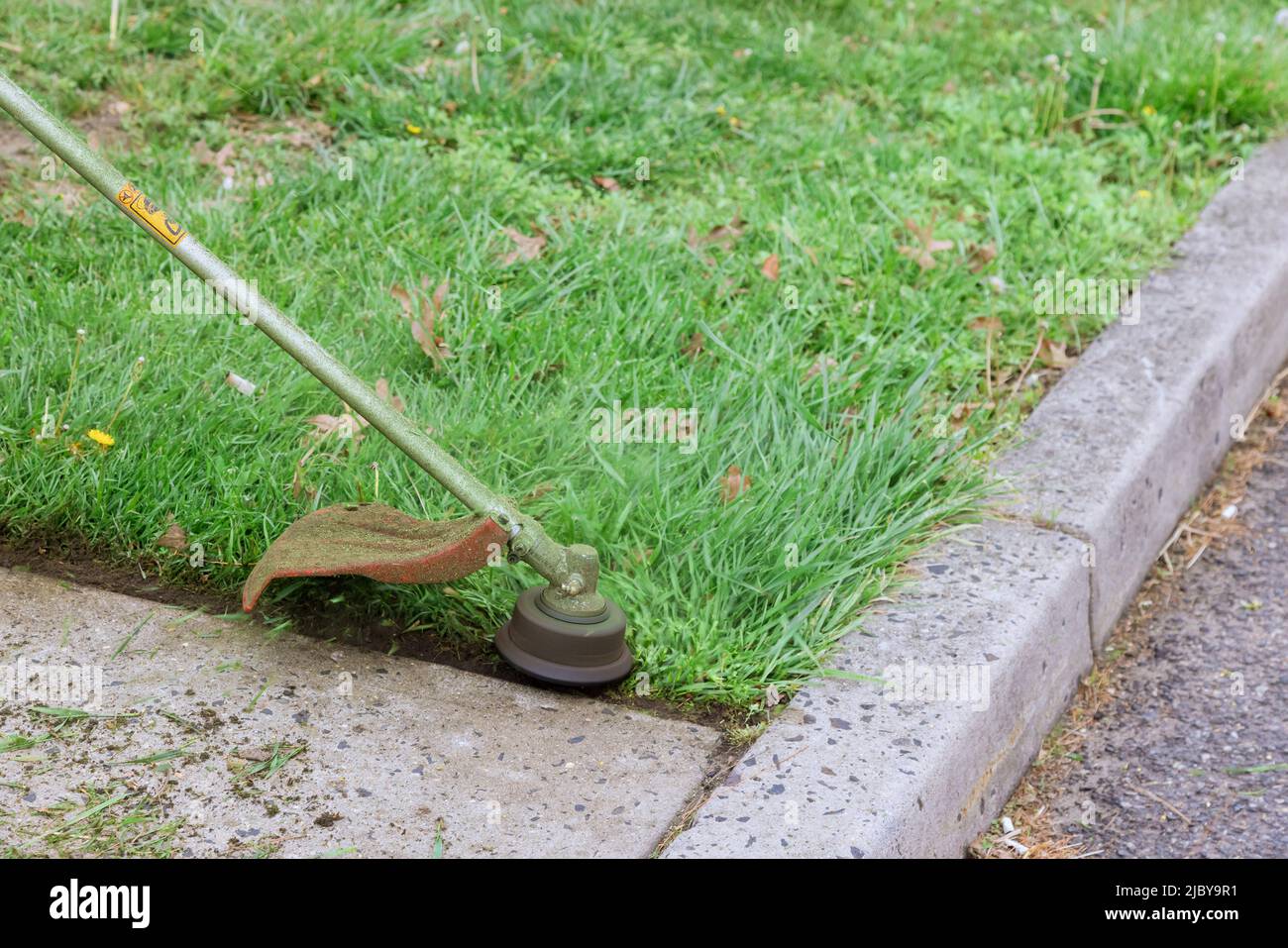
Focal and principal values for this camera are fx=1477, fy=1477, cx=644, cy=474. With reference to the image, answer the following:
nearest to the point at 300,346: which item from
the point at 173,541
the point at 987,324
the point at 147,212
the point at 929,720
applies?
the point at 147,212

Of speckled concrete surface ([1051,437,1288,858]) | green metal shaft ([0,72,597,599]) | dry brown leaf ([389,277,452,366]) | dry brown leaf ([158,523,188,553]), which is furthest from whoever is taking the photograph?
dry brown leaf ([389,277,452,366])

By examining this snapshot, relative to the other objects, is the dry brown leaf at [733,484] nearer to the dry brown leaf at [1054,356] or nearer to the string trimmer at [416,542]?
the string trimmer at [416,542]

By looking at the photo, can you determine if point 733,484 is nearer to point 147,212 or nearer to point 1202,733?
point 1202,733

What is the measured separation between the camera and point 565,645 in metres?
2.18

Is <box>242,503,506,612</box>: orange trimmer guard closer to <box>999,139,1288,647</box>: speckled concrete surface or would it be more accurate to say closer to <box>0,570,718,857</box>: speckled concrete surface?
<box>0,570,718,857</box>: speckled concrete surface

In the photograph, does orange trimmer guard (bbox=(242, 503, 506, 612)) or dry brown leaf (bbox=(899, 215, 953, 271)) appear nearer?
orange trimmer guard (bbox=(242, 503, 506, 612))

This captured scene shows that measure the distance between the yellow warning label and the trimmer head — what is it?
732 mm

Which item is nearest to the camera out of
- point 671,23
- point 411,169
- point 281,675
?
point 281,675

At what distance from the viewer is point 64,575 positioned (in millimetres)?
2396

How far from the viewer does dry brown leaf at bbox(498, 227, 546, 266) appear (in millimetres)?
3350

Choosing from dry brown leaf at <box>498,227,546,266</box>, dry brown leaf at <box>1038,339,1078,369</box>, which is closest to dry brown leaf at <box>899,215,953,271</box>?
dry brown leaf at <box>1038,339,1078,369</box>
